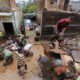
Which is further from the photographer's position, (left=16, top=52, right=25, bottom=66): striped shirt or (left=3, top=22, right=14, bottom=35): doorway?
(left=3, top=22, right=14, bottom=35): doorway

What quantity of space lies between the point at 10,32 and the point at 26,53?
479 centimetres

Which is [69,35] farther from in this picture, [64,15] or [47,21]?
[47,21]

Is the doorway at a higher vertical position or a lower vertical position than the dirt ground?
higher

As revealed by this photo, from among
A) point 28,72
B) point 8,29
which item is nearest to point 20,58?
point 28,72

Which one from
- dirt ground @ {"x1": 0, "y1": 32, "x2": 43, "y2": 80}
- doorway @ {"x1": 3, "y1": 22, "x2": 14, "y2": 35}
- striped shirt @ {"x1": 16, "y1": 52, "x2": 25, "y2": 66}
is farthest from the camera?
doorway @ {"x1": 3, "y1": 22, "x2": 14, "y2": 35}

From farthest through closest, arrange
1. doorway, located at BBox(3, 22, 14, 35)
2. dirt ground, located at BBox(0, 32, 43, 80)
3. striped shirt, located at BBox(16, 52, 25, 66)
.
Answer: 1. doorway, located at BBox(3, 22, 14, 35)
2. dirt ground, located at BBox(0, 32, 43, 80)
3. striped shirt, located at BBox(16, 52, 25, 66)

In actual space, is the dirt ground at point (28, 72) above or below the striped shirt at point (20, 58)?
below

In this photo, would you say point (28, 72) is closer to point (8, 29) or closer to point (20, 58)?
point (20, 58)

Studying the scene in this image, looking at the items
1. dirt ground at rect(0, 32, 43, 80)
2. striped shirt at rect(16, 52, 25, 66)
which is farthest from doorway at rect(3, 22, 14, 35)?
striped shirt at rect(16, 52, 25, 66)

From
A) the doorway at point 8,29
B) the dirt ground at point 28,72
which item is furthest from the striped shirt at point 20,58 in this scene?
the doorway at point 8,29

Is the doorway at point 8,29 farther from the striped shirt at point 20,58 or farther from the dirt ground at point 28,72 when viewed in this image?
the striped shirt at point 20,58

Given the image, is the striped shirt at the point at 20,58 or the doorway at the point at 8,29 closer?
the striped shirt at the point at 20,58

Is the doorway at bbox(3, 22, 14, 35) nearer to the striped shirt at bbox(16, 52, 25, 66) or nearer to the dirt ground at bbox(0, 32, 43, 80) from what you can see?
the dirt ground at bbox(0, 32, 43, 80)

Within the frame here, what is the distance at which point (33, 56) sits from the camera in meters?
5.49
